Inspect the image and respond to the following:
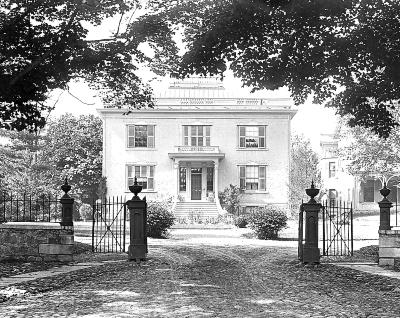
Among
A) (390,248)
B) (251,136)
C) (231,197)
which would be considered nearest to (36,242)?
(390,248)

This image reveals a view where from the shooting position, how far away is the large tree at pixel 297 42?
1450 centimetres

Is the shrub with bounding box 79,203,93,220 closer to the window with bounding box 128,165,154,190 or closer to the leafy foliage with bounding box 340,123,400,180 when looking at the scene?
the window with bounding box 128,165,154,190

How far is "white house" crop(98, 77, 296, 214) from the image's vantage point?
39562 millimetres

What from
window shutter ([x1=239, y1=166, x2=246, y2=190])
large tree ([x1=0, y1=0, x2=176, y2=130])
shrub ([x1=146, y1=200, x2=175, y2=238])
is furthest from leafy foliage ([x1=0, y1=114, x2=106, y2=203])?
large tree ([x1=0, y1=0, x2=176, y2=130])

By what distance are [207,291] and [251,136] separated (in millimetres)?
30752

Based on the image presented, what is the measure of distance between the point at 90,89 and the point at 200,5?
4966 mm

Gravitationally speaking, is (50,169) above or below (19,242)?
above

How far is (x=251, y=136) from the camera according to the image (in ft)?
131

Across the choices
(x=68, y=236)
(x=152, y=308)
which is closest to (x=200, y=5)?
(x=68, y=236)

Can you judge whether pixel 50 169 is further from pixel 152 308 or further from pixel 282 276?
pixel 152 308

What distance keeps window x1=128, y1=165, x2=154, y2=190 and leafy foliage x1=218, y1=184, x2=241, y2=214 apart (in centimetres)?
504

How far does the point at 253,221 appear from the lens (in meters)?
24.3

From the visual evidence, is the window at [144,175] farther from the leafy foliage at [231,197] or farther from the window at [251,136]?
the window at [251,136]

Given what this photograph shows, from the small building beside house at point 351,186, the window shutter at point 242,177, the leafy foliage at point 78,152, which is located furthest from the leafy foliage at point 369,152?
the leafy foliage at point 78,152
